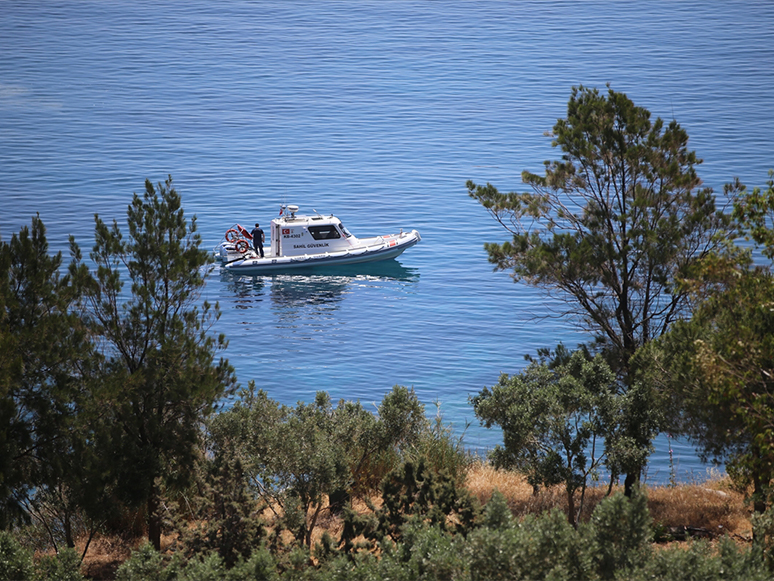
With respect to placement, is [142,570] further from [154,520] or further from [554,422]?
[554,422]

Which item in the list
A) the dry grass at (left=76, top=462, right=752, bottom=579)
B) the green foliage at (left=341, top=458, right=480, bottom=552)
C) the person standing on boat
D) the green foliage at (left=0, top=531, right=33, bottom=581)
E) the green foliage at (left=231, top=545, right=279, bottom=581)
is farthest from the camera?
the person standing on boat

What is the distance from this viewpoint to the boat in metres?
41.3

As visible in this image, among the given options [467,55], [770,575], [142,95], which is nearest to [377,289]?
[770,575]

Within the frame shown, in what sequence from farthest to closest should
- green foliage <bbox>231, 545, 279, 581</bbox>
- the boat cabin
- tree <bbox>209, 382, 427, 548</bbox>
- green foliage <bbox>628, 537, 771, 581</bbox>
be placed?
the boat cabin
tree <bbox>209, 382, 427, 548</bbox>
green foliage <bbox>231, 545, 279, 581</bbox>
green foliage <bbox>628, 537, 771, 581</bbox>

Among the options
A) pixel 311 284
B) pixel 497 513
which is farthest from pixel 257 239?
pixel 497 513

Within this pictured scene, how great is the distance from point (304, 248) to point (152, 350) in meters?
28.8

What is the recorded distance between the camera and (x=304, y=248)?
4175 centimetres

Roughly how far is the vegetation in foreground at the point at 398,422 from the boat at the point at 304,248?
24.8m

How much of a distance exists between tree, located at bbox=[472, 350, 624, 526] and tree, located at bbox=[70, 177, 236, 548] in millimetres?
4512

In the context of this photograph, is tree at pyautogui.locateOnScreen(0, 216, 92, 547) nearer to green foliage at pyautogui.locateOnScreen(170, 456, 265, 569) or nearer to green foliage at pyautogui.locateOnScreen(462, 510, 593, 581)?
green foliage at pyautogui.locateOnScreen(170, 456, 265, 569)

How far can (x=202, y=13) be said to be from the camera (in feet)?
373

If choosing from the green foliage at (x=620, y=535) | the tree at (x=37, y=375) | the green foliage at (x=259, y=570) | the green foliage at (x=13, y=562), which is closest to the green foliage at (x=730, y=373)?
the green foliage at (x=620, y=535)

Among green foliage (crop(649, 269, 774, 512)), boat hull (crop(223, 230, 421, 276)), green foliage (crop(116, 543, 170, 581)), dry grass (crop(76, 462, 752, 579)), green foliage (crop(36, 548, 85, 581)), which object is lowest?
dry grass (crop(76, 462, 752, 579))

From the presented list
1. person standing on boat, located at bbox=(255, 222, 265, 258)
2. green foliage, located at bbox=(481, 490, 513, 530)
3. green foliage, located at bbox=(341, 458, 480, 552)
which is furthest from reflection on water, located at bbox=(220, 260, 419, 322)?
green foliage, located at bbox=(481, 490, 513, 530)
